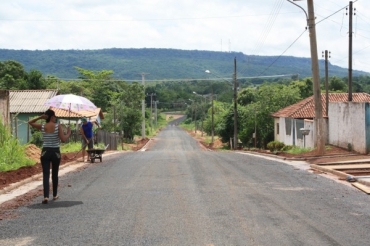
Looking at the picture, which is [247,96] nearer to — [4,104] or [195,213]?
[4,104]

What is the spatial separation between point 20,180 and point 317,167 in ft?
34.6

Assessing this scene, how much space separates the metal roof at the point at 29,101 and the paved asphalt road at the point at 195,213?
3008cm

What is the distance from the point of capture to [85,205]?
11891 millimetres

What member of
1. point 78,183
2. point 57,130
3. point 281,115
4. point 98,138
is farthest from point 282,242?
point 281,115

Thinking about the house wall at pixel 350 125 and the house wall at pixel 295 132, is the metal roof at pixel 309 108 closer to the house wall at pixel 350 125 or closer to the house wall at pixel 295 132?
the house wall at pixel 295 132

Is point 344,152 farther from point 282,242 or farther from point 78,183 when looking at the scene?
point 282,242

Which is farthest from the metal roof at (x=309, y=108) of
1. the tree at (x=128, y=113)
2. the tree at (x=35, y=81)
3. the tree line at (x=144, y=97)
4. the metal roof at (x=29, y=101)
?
the tree at (x=35, y=81)

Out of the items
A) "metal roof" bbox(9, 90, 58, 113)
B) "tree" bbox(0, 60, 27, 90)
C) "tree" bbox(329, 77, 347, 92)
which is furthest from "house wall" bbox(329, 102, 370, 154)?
"tree" bbox(329, 77, 347, 92)

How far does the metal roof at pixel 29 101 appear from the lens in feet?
152

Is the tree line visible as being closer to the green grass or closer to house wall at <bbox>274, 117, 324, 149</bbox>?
house wall at <bbox>274, 117, 324, 149</bbox>

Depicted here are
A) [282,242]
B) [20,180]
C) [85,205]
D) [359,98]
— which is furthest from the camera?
[359,98]

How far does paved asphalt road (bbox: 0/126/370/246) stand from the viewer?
8766mm

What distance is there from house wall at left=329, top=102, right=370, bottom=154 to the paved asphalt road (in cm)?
905

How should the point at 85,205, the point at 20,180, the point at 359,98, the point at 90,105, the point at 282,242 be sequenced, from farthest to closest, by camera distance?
1. the point at 359,98
2. the point at 90,105
3. the point at 20,180
4. the point at 85,205
5. the point at 282,242
